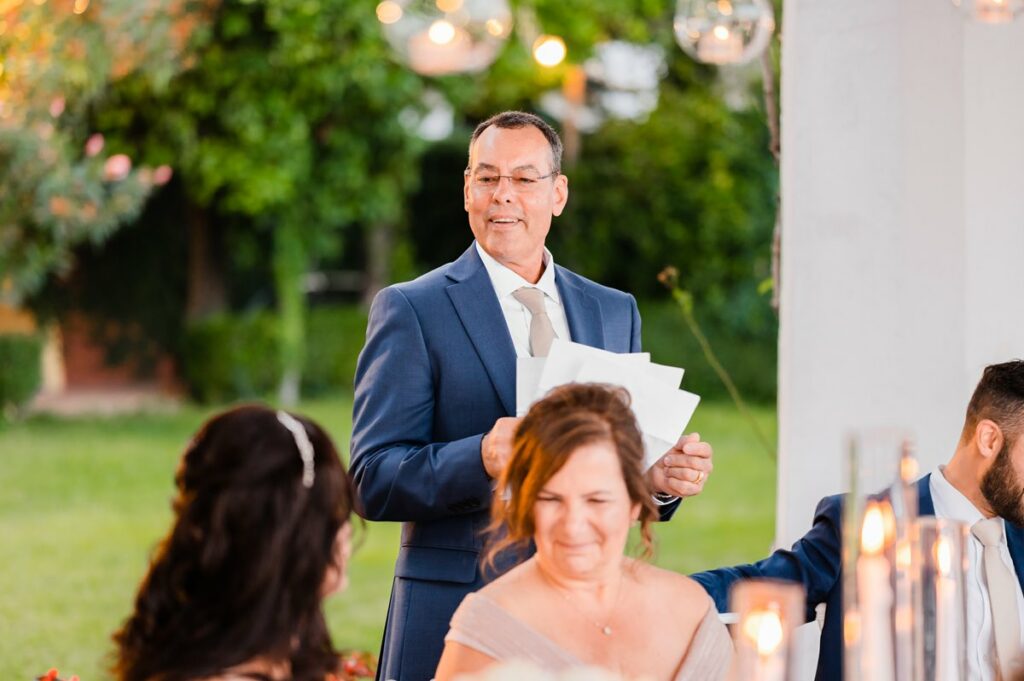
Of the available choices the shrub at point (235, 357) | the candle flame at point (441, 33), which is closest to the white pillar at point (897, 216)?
the candle flame at point (441, 33)

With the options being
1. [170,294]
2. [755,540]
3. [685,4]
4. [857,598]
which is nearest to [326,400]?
[170,294]

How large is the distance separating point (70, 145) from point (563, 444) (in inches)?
414

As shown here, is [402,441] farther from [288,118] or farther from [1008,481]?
[288,118]

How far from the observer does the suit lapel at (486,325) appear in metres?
2.62

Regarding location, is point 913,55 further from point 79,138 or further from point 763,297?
point 763,297

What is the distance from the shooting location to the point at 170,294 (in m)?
16.1

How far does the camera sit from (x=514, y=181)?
260 centimetres

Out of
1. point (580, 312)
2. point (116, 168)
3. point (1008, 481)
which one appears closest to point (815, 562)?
point (1008, 481)

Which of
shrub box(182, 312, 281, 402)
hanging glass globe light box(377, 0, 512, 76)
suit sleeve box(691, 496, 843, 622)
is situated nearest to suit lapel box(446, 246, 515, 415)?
suit sleeve box(691, 496, 843, 622)

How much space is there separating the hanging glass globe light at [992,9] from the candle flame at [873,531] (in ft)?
4.24

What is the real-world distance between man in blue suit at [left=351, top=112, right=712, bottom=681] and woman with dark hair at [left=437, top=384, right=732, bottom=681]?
1.15 feet

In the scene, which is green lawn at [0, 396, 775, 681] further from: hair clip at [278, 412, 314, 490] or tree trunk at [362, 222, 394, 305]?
hair clip at [278, 412, 314, 490]

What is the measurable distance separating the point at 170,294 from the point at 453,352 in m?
14.1

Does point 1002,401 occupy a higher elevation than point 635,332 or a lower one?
lower
